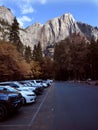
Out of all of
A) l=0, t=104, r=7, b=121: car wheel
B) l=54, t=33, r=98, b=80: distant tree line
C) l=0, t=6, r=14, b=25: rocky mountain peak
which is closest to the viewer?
l=0, t=104, r=7, b=121: car wheel

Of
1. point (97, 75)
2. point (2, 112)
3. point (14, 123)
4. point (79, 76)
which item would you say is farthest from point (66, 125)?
point (79, 76)

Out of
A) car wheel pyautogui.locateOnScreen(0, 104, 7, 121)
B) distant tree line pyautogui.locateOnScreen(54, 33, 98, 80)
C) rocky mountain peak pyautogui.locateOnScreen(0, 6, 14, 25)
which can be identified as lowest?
car wheel pyautogui.locateOnScreen(0, 104, 7, 121)

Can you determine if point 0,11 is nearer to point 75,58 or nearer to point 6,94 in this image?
point 75,58

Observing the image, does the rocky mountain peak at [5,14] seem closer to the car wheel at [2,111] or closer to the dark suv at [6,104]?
the dark suv at [6,104]

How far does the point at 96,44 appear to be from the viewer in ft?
354

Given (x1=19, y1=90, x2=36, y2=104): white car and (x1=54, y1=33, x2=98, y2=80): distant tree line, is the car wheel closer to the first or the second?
(x1=19, y1=90, x2=36, y2=104): white car

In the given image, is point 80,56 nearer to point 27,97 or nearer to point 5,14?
point 27,97

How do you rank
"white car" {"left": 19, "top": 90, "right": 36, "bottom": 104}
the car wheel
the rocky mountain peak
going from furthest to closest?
the rocky mountain peak
"white car" {"left": 19, "top": 90, "right": 36, "bottom": 104}
the car wheel

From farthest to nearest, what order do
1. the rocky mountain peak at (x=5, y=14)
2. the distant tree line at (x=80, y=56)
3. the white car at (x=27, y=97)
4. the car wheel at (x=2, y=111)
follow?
the rocky mountain peak at (x=5, y=14) → the distant tree line at (x=80, y=56) → the white car at (x=27, y=97) → the car wheel at (x=2, y=111)

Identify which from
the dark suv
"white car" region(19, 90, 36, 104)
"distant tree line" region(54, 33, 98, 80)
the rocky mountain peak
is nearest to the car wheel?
the dark suv

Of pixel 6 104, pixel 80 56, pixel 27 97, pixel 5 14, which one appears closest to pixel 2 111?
pixel 6 104

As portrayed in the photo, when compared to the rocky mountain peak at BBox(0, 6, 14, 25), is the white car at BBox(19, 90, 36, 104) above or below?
below

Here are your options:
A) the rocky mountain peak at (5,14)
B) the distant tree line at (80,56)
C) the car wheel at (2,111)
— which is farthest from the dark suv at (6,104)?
the rocky mountain peak at (5,14)

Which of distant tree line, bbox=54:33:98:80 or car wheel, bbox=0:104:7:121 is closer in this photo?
car wheel, bbox=0:104:7:121
